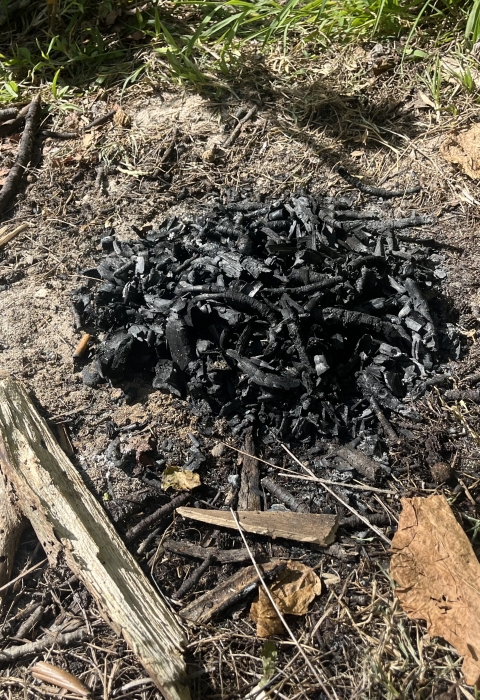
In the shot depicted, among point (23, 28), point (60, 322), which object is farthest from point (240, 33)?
point (60, 322)

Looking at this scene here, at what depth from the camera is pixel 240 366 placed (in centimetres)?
279

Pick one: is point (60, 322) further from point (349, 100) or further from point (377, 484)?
point (349, 100)

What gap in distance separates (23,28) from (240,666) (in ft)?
18.2

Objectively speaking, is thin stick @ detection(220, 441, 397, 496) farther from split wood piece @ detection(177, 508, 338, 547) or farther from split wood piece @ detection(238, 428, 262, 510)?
split wood piece @ detection(177, 508, 338, 547)

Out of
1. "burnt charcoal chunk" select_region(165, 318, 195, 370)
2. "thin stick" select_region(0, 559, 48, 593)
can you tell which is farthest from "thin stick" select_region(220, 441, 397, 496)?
"thin stick" select_region(0, 559, 48, 593)

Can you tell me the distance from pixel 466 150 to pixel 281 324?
201 centimetres

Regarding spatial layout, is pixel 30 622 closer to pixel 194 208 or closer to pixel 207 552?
pixel 207 552

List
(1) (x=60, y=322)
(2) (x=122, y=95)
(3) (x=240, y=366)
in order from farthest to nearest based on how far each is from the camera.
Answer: (2) (x=122, y=95) → (1) (x=60, y=322) → (3) (x=240, y=366)

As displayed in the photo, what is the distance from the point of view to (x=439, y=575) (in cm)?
216

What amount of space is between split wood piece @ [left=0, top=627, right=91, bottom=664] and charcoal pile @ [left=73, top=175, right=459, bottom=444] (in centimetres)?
111

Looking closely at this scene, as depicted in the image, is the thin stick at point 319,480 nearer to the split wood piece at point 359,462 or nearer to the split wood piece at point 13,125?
the split wood piece at point 359,462

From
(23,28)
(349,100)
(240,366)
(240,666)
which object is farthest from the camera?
(23,28)

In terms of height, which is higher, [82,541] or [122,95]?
[122,95]

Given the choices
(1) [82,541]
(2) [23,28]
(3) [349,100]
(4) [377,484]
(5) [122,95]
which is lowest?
(4) [377,484]
